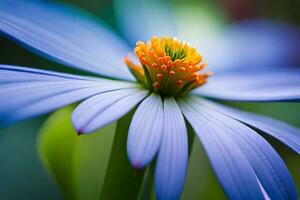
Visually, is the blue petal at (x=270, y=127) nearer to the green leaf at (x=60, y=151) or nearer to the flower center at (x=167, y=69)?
the flower center at (x=167, y=69)

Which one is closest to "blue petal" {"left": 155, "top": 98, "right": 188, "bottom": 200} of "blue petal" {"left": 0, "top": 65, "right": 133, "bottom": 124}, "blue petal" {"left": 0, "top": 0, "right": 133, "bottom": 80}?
"blue petal" {"left": 0, "top": 65, "right": 133, "bottom": 124}

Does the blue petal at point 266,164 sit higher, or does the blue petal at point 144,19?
the blue petal at point 144,19

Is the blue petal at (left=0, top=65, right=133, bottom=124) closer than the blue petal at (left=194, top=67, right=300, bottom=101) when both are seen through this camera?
Yes

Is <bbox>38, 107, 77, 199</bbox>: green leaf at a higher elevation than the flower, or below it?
below

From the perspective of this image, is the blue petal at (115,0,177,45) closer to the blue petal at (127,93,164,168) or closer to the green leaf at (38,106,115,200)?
the green leaf at (38,106,115,200)

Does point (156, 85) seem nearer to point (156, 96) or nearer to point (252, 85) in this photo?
point (156, 96)

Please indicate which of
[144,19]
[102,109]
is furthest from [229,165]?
[144,19]

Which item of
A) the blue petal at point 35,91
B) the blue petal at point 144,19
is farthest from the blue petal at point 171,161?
the blue petal at point 144,19
